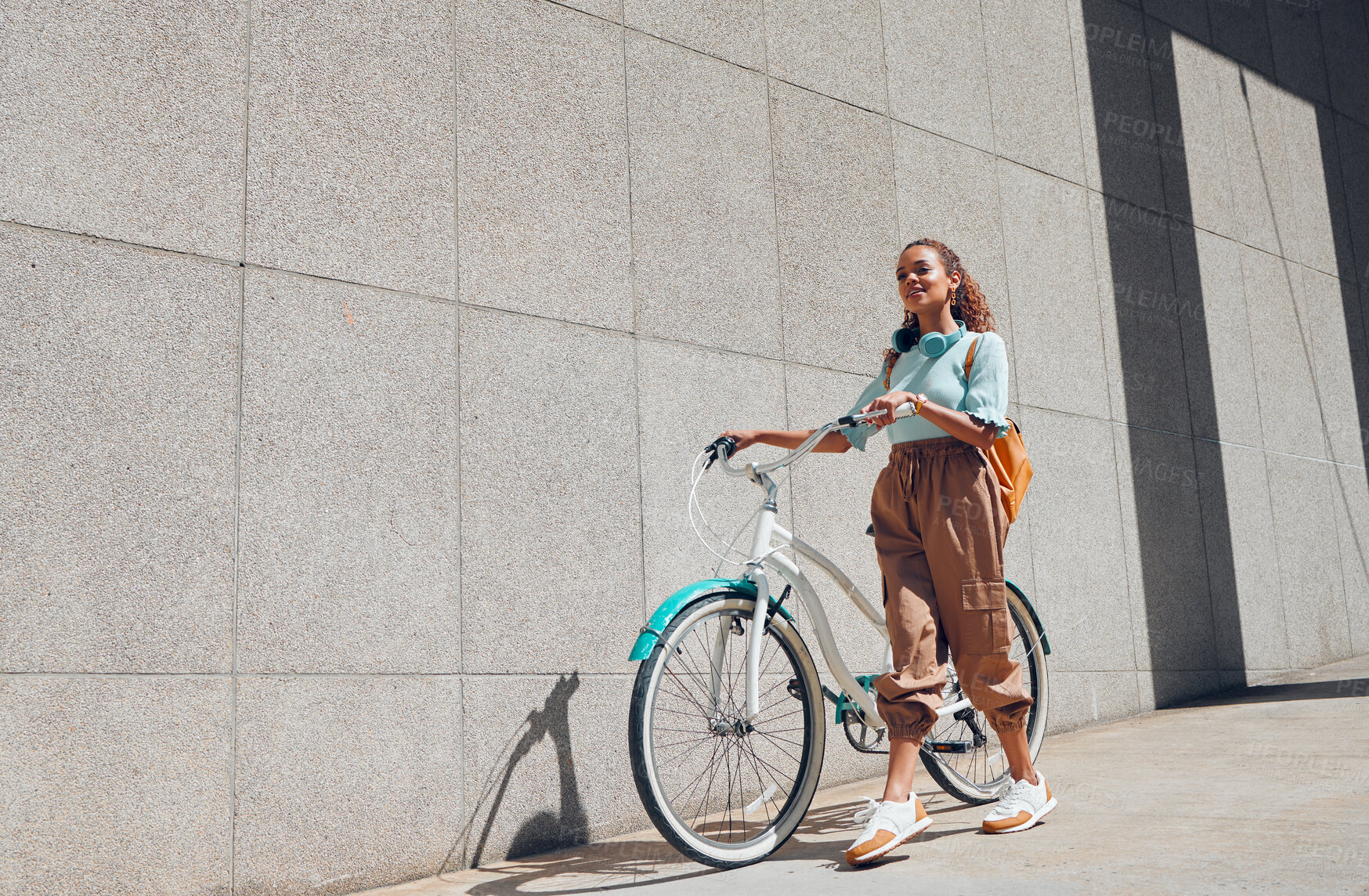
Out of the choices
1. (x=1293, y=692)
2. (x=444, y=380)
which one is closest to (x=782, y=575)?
(x=444, y=380)

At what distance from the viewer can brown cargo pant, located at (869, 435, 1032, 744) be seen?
4.00 m

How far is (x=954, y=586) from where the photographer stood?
4027 millimetres

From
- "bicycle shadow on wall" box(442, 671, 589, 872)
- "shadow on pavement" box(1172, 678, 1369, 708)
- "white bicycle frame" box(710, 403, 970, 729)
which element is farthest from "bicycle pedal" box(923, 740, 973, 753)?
"shadow on pavement" box(1172, 678, 1369, 708)

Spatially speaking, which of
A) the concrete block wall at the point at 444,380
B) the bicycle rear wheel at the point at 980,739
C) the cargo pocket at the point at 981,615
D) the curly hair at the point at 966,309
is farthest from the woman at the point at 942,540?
the concrete block wall at the point at 444,380

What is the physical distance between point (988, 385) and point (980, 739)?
1.44 m

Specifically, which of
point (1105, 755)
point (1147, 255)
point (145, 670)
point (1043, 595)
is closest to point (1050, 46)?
point (1147, 255)

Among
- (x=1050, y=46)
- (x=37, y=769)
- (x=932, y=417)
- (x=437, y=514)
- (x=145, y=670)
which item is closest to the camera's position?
(x=37, y=769)

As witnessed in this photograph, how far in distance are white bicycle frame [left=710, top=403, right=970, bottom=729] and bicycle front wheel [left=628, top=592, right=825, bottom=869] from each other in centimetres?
5

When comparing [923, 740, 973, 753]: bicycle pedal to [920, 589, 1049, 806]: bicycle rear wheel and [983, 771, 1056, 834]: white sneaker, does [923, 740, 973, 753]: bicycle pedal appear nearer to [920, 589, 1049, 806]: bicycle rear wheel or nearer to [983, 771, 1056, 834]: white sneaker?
[920, 589, 1049, 806]: bicycle rear wheel

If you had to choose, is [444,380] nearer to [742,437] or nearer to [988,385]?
[742,437]

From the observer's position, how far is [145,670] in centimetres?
362

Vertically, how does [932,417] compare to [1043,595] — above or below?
above

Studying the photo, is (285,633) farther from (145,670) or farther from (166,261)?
(166,261)

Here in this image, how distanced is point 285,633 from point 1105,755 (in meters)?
3.73
